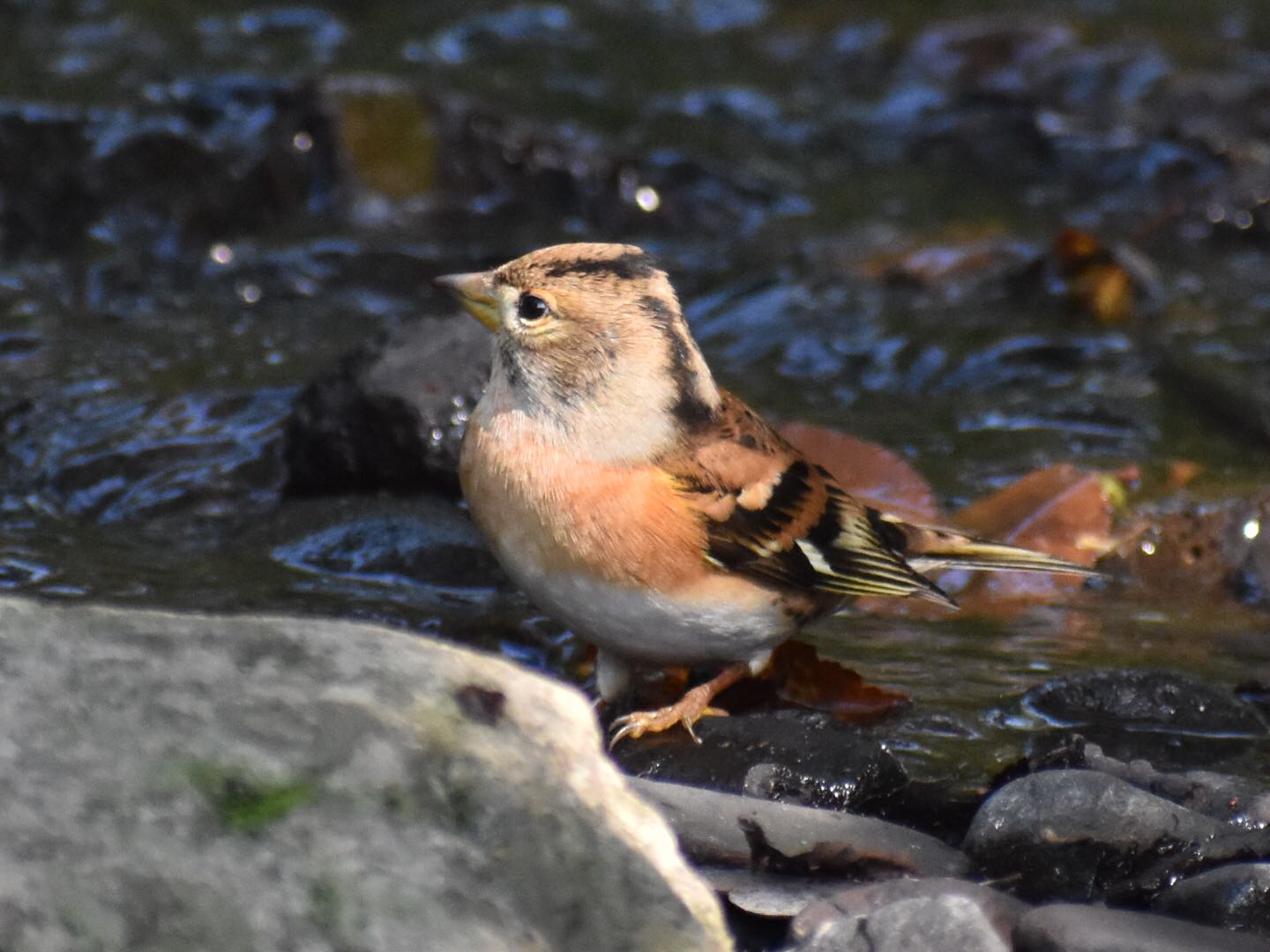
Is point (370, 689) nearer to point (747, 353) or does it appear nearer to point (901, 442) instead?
point (901, 442)

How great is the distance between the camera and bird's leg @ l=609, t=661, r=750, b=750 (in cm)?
439

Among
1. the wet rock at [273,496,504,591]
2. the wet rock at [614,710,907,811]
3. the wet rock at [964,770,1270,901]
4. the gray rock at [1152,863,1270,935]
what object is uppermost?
the gray rock at [1152,863,1270,935]

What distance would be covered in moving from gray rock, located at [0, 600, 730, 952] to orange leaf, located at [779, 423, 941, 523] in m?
3.46

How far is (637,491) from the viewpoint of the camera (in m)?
4.39

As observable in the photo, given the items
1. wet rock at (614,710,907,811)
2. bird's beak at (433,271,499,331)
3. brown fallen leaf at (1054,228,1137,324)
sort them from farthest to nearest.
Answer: brown fallen leaf at (1054,228,1137,324)
bird's beak at (433,271,499,331)
wet rock at (614,710,907,811)

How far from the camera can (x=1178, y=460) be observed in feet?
22.2

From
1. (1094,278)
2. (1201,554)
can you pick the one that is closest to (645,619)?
(1201,554)

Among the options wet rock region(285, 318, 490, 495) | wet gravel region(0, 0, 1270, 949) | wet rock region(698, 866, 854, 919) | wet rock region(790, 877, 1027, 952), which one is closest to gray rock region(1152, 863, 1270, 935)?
wet gravel region(0, 0, 1270, 949)

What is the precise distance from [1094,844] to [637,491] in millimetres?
1446

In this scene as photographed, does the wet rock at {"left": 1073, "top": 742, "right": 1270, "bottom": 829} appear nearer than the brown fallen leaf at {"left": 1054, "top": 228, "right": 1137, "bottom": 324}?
Yes

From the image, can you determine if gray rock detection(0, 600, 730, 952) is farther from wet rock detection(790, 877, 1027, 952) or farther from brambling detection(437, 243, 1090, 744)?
brambling detection(437, 243, 1090, 744)

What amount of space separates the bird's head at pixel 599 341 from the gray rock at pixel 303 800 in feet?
5.67

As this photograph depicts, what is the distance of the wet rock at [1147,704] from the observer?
462 cm

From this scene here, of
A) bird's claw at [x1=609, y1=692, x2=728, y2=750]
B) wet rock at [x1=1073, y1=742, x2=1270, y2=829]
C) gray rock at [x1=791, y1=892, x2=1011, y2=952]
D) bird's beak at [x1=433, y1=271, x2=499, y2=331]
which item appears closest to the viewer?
gray rock at [x1=791, y1=892, x2=1011, y2=952]
